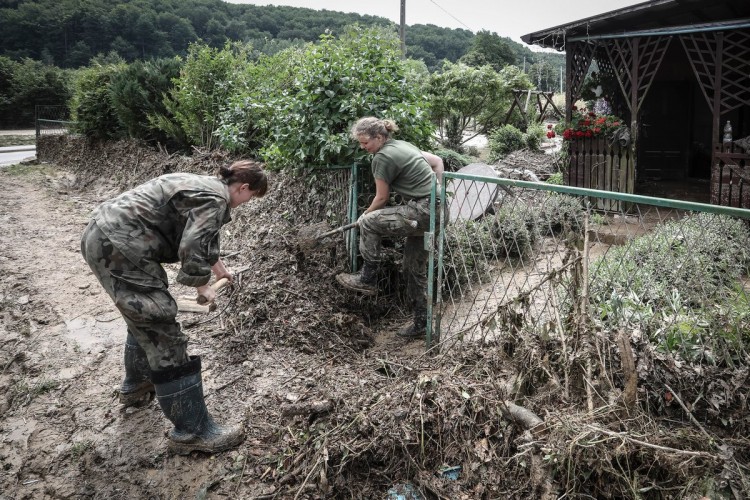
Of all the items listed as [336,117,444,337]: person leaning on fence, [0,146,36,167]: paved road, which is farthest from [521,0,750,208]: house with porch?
[0,146,36,167]: paved road

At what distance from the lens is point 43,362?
183 inches

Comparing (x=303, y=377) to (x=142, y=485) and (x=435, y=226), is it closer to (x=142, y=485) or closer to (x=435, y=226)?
(x=142, y=485)

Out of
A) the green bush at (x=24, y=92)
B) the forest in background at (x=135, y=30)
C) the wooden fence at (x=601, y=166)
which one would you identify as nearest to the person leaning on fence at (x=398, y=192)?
the wooden fence at (x=601, y=166)

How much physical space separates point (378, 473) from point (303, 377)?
1.25 meters

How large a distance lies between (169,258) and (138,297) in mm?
335

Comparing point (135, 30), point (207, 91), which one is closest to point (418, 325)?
point (207, 91)

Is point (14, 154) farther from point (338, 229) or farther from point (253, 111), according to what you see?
point (338, 229)

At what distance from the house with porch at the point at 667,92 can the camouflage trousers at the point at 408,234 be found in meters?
5.77

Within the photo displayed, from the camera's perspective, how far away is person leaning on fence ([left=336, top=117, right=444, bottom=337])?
4.80 m

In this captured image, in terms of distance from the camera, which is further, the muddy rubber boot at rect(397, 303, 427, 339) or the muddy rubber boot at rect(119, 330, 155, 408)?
the muddy rubber boot at rect(397, 303, 427, 339)

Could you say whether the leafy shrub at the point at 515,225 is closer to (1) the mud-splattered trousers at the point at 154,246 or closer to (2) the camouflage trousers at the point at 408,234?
(2) the camouflage trousers at the point at 408,234

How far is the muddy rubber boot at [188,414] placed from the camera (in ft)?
11.2

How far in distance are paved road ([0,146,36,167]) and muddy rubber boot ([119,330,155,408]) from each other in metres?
18.2

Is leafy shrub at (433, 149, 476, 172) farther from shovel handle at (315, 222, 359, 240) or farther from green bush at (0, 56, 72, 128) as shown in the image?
green bush at (0, 56, 72, 128)
